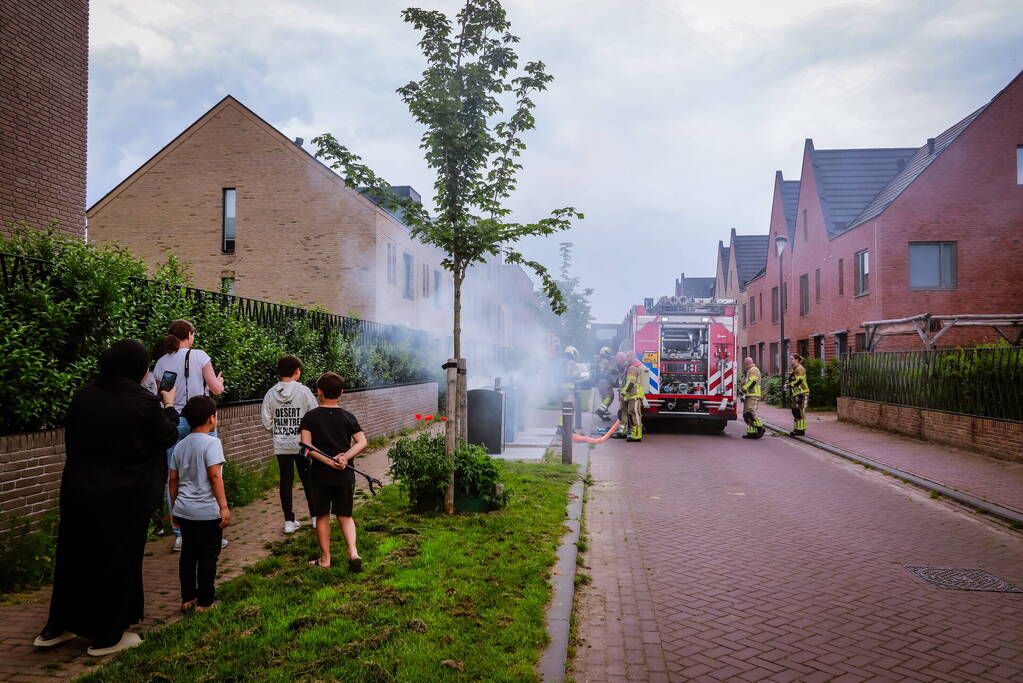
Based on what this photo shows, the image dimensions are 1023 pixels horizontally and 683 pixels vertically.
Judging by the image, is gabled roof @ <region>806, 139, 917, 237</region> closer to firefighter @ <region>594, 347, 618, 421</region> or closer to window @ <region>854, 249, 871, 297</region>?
window @ <region>854, 249, 871, 297</region>

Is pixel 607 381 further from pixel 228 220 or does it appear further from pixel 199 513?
pixel 199 513

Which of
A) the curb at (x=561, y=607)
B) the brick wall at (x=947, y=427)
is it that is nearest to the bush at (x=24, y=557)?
the curb at (x=561, y=607)

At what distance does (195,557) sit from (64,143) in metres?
9.74

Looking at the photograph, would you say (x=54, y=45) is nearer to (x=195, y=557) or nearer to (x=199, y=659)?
(x=195, y=557)

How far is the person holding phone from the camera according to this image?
18.7 ft

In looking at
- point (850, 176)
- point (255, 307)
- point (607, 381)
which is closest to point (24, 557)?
point (255, 307)

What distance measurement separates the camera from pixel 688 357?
16.7m

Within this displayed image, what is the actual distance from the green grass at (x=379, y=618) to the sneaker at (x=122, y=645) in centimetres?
7

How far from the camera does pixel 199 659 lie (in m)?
3.56

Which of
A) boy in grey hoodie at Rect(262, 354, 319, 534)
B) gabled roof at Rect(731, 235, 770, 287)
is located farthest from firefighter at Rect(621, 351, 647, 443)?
gabled roof at Rect(731, 235, 770, 287)

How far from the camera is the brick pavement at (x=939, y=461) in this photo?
8.90 m

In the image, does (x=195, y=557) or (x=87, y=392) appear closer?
(x=87, y=392)

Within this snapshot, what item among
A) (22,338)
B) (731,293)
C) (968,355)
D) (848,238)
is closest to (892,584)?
(22,338)

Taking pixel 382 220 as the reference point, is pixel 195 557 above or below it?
below
